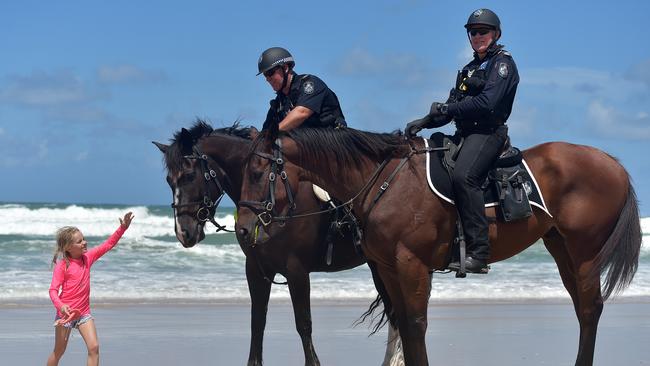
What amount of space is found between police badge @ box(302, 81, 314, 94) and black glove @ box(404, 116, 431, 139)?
1.10m

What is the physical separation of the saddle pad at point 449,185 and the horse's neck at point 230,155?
1529 millimetres

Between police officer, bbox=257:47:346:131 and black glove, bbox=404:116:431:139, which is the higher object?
police officer, bbox=257:47:346:131

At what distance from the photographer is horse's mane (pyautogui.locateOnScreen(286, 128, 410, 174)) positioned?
6102 mm

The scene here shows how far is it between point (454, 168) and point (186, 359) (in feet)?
11.4

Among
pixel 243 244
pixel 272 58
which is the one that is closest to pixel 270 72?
pixel 272 58

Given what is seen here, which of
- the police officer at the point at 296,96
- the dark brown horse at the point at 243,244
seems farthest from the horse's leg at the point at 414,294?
the police officer at the point at 296,96

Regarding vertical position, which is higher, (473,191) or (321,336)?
(473,191)

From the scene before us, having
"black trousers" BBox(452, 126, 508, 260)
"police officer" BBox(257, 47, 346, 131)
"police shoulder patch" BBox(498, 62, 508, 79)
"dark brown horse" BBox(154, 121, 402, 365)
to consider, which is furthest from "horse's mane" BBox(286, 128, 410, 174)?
"dark brown horse" BBox(154, 121, 402, 365)

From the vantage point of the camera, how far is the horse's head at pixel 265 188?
5863mm

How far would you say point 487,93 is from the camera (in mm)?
6219

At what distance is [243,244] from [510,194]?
191cm

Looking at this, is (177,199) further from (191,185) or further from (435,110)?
(435,110)

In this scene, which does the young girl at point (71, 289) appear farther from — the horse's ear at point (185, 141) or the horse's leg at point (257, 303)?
the horse's leg at point (257, 303)

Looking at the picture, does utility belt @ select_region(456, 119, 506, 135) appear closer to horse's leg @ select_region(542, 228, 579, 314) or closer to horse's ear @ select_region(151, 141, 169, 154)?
horse's leg @ select_region(542, 228, 579, 314)
